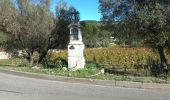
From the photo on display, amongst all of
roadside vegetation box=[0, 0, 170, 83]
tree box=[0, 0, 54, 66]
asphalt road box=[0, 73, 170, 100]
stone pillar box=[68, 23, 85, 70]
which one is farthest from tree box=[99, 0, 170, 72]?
tree box=[0, 0, 54, 66]

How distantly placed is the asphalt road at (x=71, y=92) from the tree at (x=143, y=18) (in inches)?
150

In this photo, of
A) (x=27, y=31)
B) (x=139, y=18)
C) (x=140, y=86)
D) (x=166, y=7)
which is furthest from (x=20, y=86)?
(x=27, y=31)

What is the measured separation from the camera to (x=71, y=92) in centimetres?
1359

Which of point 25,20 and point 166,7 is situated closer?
point 166,7

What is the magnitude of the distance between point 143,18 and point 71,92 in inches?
205

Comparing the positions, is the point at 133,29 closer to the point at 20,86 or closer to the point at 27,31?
the point at 20,86

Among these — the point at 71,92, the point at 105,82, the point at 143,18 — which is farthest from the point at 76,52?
the point at 71,92

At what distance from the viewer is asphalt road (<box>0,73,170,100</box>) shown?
1235 cm

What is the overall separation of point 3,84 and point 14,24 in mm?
8199

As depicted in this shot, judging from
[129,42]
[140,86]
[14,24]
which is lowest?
[140,86]

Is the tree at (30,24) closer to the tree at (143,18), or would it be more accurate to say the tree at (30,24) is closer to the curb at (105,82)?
the curb at (105,82)

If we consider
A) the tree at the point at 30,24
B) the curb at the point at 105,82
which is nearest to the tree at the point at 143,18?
the curb at the point at 105,82

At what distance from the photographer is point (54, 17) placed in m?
25.1

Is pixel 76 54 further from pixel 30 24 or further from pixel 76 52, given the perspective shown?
pixel 30 24
